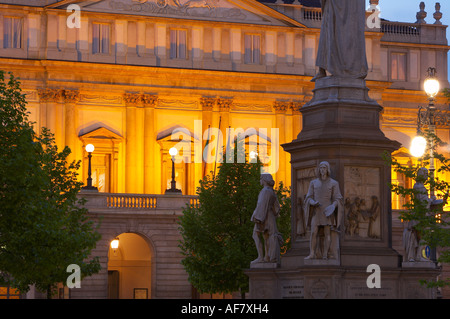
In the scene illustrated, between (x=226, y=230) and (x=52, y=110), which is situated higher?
(x=52, y=110)

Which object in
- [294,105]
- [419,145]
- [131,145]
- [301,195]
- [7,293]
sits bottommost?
[7,293]

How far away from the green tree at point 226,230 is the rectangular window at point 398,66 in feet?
127

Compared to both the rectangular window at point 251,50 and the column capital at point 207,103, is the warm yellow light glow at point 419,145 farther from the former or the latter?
the rectangular window at point 251,50

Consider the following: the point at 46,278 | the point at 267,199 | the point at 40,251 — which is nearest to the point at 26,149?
the point at 40,251

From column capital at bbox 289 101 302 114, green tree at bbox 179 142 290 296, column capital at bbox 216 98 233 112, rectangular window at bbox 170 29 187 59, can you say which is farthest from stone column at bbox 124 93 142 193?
green tree at bbox 179 142 290 296

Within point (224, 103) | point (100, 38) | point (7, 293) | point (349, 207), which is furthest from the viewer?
point (224, 103)

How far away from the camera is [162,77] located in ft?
254

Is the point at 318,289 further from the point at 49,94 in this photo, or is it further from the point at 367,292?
the point at 49,94

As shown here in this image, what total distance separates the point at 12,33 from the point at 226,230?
34.6 meters

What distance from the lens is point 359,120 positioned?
25359 mm

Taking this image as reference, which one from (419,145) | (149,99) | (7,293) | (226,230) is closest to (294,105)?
(149,99)

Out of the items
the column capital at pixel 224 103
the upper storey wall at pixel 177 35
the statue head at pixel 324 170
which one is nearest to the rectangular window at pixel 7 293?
the upper storey wall at pixel 177 35

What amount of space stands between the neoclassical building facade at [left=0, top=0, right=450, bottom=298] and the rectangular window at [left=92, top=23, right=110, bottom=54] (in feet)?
0.21
